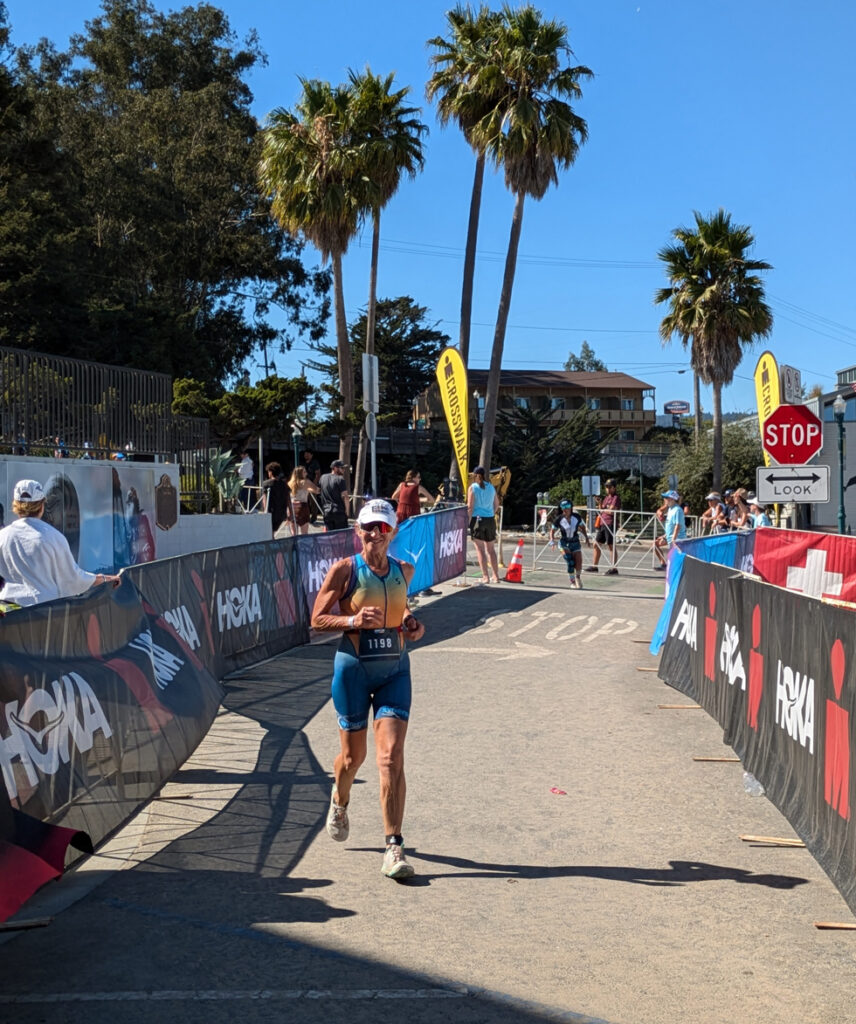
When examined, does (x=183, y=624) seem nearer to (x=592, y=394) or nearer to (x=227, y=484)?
(x=227, y=484)

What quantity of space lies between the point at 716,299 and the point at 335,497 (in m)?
27.1

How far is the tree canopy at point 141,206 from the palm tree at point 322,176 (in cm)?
1168

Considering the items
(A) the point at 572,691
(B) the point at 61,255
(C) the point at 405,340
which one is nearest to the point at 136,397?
(A) the point at 572,691

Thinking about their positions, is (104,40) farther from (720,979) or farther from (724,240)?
(720,979)

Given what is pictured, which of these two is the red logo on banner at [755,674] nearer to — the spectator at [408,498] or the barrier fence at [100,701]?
the barrier fence at [100,701]

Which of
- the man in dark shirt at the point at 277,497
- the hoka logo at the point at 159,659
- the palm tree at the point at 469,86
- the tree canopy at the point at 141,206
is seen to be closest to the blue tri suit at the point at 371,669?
the hoka logo at the point at 159,659

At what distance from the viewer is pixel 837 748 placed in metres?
5.88

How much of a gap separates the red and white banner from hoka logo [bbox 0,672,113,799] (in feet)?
35.3

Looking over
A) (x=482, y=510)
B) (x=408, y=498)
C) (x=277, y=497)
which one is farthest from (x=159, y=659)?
(x=277, y=497)

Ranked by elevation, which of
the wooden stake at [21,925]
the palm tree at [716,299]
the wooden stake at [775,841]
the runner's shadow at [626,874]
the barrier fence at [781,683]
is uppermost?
the palm tree at [716,299]

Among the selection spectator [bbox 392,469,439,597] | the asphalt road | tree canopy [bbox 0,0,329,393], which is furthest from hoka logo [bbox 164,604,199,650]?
tree canopy [bbox 0,0,329,393]

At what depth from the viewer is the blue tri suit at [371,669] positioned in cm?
636

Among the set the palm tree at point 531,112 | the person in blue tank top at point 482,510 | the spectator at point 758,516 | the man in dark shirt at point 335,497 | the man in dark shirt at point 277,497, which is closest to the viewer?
the man in dark shirt at point 335,497

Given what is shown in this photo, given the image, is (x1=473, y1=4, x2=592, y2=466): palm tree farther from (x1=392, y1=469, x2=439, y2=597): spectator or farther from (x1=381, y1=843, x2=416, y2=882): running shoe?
(x1=381, y1=843, x2=416, y2=882): running shoe
